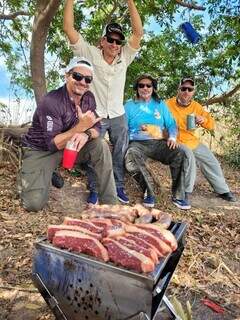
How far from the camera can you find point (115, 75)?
18.1 ft

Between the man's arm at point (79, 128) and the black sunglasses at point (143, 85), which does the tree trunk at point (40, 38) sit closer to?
the black sunglasses at point (143, 85)

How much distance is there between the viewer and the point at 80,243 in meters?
2.59

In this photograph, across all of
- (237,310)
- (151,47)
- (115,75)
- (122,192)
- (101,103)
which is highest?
(151,47)

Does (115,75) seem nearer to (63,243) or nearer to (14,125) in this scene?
(14,125)

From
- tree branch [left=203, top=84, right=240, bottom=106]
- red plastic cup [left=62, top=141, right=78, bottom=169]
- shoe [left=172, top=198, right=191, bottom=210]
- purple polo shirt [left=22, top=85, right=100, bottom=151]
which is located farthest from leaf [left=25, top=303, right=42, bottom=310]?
tree branch [left=203, top=84, right=240, bottom=106]

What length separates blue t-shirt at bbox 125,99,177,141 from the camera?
240 inches

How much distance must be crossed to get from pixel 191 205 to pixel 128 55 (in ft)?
7.65

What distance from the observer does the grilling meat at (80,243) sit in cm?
253

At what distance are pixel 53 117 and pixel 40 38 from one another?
2165mm

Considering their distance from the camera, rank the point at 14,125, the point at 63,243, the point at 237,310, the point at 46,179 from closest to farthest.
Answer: the point at 63,243, the point at 237,310, the point at 46,179, the point at 14,125

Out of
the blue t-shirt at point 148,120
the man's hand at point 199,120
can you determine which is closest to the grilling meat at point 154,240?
the blue t-shirt at point 148,120

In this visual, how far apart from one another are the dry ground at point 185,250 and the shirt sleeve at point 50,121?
2.96 feet

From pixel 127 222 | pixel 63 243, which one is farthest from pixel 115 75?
pixel 63 243

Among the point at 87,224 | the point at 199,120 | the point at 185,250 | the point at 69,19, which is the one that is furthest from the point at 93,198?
the point at 87,224
